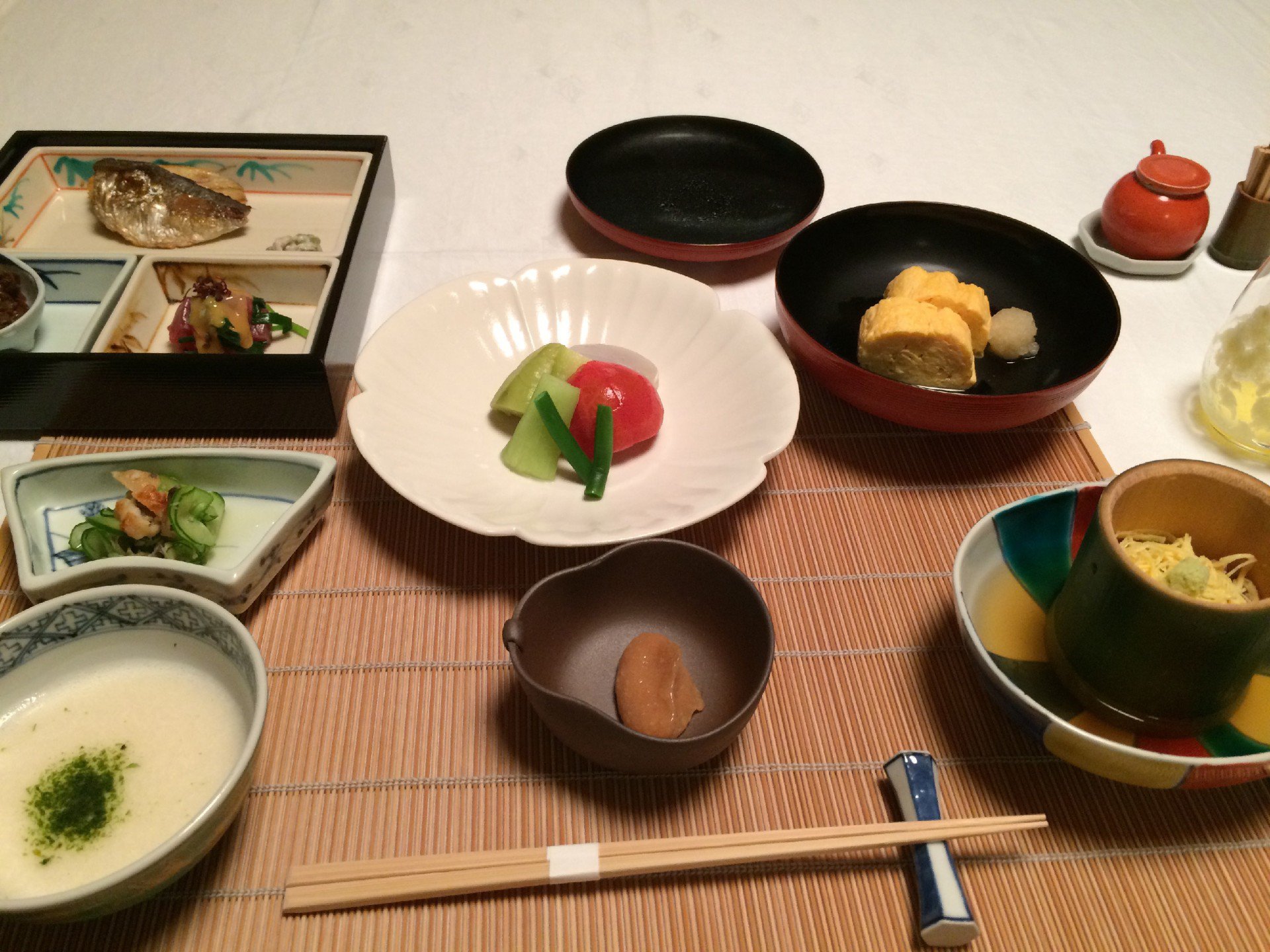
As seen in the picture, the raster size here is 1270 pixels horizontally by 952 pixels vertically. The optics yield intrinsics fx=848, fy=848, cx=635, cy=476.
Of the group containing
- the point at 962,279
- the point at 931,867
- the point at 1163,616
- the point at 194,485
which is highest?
the point at 1163,616

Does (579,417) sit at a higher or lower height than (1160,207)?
lower

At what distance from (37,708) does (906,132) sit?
2209mm

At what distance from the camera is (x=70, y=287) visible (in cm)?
155

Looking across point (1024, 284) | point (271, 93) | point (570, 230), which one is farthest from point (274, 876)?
point (271, 93)

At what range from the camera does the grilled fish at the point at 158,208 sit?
166 centimetres

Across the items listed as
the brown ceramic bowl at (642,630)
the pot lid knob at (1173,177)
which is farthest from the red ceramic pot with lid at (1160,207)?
the brown ceramic bowl at (642,630)

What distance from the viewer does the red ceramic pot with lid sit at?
1.69 m

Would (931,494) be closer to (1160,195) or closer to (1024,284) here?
(1024,284)

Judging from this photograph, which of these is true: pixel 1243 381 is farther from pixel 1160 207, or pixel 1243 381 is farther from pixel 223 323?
pixel 223 323

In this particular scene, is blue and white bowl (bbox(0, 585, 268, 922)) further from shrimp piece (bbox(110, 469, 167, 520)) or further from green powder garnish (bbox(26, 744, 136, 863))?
shrimp piece (bbox(110, 469, 167, 520))

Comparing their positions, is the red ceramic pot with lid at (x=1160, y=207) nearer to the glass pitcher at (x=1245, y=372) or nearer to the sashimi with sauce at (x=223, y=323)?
the glass pitcher at (x=1245, y=372)

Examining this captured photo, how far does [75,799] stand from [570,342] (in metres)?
0.96

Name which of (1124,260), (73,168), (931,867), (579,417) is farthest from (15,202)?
(1124,260)

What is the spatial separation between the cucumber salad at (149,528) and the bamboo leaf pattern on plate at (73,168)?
3.32 feet
